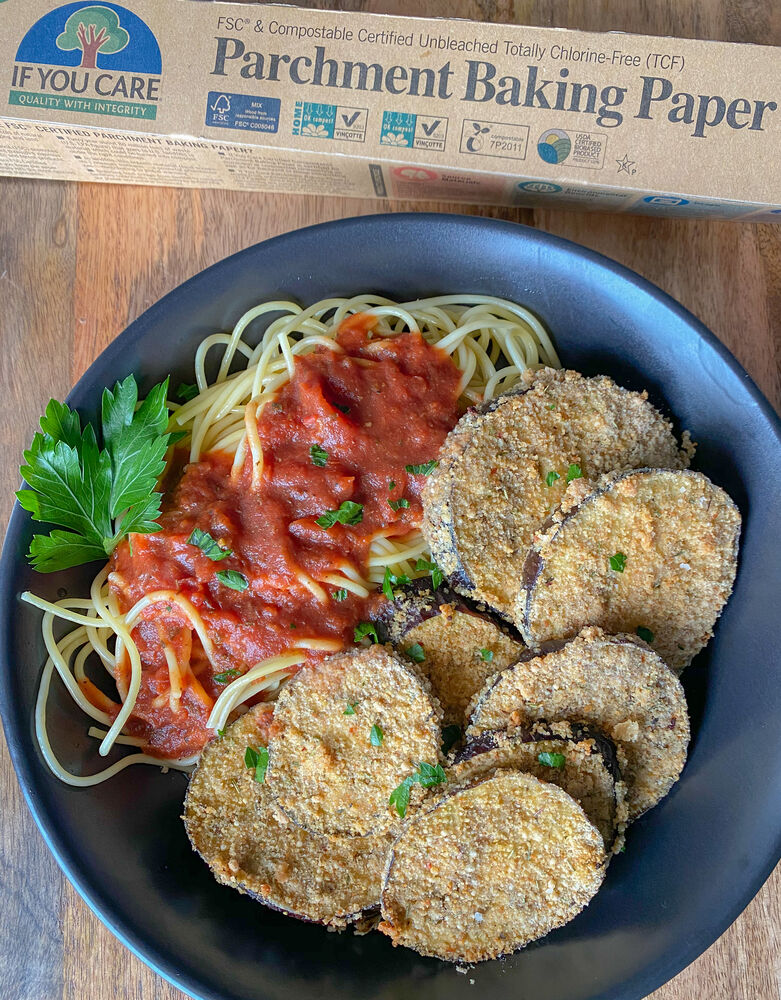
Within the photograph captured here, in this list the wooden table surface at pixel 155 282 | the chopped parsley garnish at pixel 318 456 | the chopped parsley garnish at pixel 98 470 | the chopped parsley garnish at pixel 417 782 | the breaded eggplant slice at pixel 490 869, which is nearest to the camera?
the breaded eggplant slice at pixel 490 869

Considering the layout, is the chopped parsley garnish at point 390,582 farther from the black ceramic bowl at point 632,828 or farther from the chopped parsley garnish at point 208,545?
the black ceramic bowl at point 632,828

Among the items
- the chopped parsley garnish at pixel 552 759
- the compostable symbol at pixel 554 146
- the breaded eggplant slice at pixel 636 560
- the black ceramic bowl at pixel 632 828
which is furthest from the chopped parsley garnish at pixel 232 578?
the compostable symbol at pixel 554 146

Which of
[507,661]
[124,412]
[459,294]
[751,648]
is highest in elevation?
[459,294]

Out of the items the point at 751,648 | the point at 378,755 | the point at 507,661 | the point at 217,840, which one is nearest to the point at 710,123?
the point at 751,648

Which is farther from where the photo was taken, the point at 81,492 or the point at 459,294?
the point at 459,294

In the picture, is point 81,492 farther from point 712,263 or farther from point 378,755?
point 712,263

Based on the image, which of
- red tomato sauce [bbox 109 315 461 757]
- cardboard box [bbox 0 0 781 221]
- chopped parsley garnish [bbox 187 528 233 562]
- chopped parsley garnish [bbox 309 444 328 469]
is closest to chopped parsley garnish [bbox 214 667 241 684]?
red tomato sauce [bbox 109 315 461 757]
